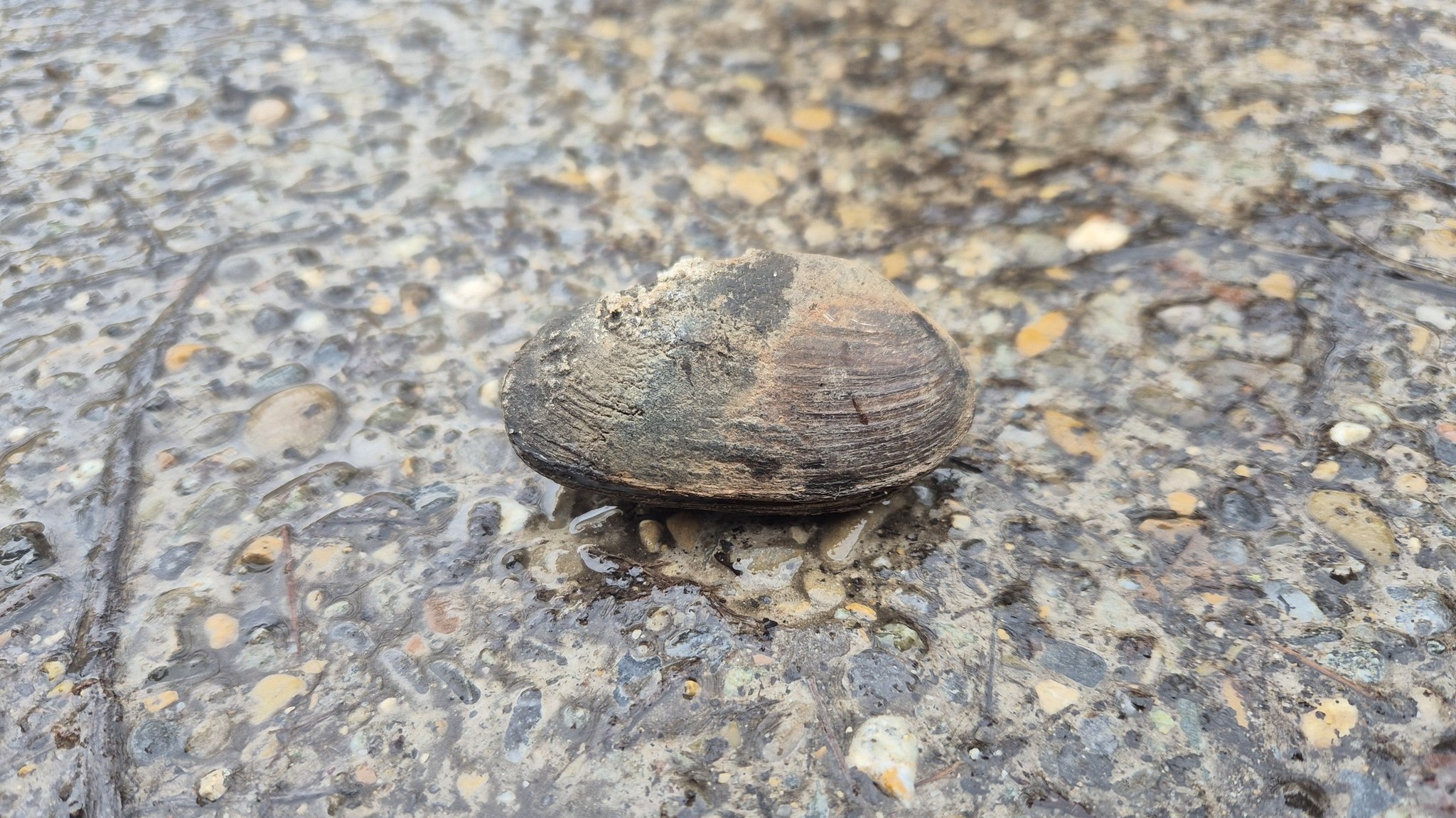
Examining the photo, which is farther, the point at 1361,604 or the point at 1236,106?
the point at 1236,106

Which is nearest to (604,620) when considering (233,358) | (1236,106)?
(233,358)

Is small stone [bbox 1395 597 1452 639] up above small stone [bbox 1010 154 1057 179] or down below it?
below

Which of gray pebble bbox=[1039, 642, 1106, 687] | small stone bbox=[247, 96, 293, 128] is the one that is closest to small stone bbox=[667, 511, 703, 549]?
gray pebble bbox=[1039, 642, 1106, 687]

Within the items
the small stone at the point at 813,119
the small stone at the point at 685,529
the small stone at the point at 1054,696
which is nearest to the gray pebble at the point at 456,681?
the small stone at the point at 685,529

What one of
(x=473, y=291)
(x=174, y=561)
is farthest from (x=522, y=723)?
(x=473, y=291)

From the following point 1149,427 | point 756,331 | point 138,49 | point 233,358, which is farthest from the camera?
point 138,49

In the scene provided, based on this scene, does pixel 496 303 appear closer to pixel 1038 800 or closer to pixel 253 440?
pixel 253 440

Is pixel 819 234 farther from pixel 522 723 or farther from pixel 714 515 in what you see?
pixel 522 723

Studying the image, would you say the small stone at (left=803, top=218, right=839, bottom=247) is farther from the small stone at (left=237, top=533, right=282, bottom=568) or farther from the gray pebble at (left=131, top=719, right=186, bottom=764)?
the gray pebble at (left=131, top=719, right=186, bottom=764)

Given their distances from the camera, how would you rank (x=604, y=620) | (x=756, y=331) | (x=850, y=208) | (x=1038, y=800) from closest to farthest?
(x=1038, y=800), (x=756, y=331), (x=604, y=620), (x=850, y=208)
